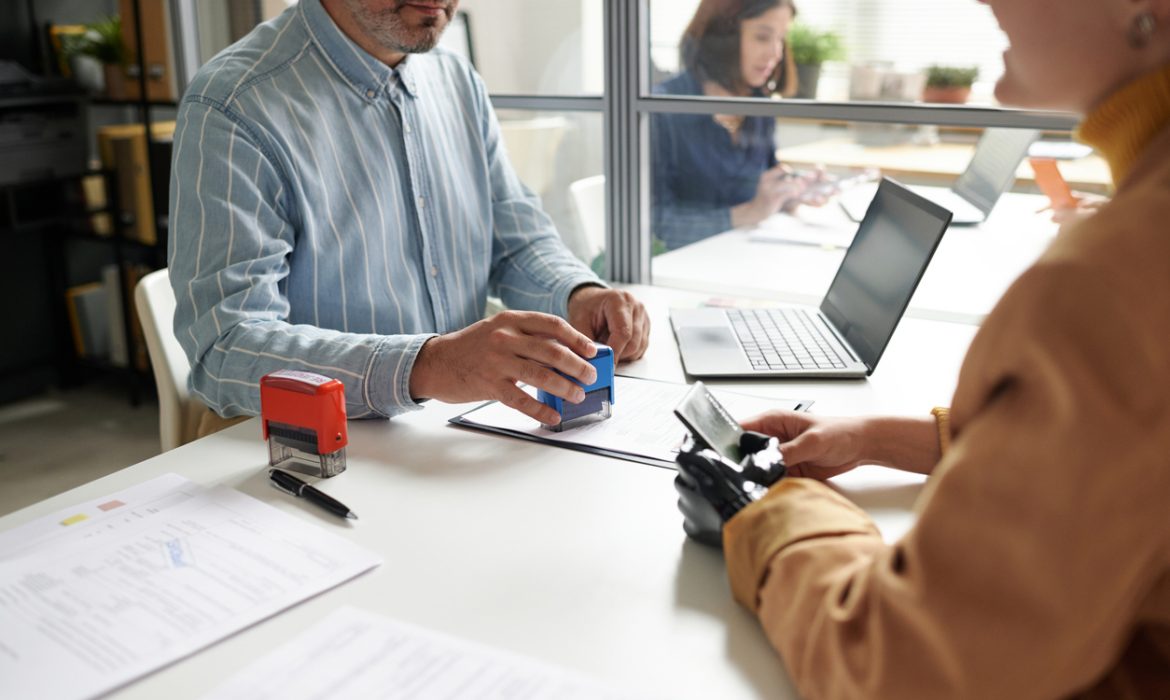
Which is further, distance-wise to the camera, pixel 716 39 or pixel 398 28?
pixel 716 39

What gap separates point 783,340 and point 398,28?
790 mm

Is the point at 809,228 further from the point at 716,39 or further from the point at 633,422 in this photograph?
the point at 633,422

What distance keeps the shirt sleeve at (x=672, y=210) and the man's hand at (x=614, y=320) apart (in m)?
0.63

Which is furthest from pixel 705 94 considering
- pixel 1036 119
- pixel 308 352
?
pixel 308 352

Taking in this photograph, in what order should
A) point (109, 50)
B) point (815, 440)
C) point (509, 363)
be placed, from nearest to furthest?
point (815, 440)
point (509, 363)
point (109, 50)

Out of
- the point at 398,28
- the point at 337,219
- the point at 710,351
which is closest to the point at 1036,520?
the point at 710,351

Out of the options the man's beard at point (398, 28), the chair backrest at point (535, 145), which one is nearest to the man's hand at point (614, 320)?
the man's beard at point (398, 28)

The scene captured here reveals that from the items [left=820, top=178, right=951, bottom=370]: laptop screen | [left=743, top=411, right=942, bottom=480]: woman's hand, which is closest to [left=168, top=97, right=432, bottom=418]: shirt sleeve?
[left=743, top=411, right=942, bottom=480]: woman's hand

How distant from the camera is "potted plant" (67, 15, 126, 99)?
10.5ft

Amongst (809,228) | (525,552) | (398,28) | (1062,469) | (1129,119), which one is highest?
(398,28)

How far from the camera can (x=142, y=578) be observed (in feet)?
2.83

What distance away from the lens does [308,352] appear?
1269mm

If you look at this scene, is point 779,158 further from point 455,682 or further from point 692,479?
point 455,682

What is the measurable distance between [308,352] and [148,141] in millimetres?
2199
